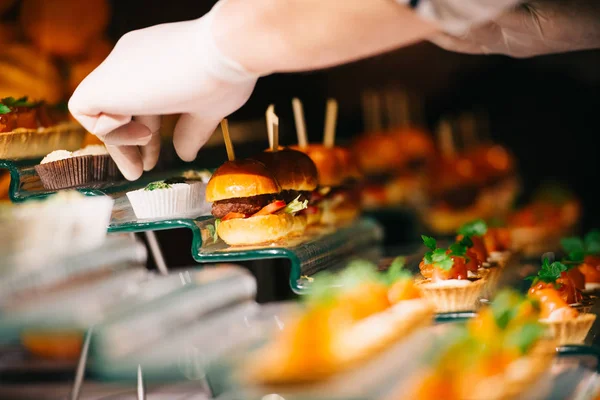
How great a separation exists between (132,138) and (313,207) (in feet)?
4.04

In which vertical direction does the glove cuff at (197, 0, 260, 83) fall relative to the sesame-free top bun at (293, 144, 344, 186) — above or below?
above

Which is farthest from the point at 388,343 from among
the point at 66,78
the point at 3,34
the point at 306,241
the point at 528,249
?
the point at 528,249

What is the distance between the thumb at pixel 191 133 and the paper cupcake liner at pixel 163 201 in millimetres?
130

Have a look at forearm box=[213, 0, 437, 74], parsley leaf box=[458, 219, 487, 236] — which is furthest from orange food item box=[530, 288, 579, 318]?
forearm box=[213, 0, 437, 74]

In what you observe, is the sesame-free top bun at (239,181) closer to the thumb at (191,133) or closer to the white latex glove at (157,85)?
the thumb at (191,133)

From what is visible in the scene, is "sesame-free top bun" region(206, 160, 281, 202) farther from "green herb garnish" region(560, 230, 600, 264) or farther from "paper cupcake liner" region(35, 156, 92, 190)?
"green herb garnish" region(560, 230, 600, 264)

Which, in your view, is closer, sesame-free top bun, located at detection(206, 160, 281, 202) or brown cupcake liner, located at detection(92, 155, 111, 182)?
brown cupcake liner, located at detection(92, 155, 111, 182)

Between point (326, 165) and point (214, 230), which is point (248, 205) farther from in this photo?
point (326, 165)

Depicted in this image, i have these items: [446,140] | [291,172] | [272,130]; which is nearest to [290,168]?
[291,172]

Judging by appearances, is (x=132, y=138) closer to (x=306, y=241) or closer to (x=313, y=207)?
(x=306, y=241)

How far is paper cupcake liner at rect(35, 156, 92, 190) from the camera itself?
238 centimetres

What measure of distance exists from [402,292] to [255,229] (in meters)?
0.66

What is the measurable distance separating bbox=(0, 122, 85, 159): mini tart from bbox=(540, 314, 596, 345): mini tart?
148 cm

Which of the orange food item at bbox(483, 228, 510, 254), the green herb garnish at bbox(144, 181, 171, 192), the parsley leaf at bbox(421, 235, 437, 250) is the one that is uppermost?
the green herb garnish at bbox(144, 181, 171, 192)
